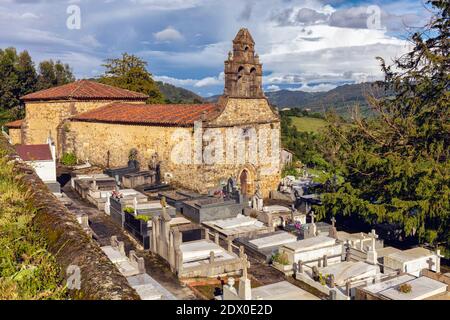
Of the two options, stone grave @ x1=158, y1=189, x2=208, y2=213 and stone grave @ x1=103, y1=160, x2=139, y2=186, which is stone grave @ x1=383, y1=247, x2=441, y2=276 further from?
stone grave @ x1=103, y1=160, x2=139, y2=186

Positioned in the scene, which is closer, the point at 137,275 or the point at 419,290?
the point at 419,290

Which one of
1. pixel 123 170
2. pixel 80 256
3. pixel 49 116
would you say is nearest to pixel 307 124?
pixel 49 116

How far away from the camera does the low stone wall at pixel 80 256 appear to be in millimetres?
3391

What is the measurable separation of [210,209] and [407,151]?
8761mm

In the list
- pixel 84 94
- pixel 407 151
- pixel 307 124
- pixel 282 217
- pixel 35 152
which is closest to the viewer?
pixel 407 151

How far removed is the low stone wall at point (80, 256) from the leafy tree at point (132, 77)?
1677 inches

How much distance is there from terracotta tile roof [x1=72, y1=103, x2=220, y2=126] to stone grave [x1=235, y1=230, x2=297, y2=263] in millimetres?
9129

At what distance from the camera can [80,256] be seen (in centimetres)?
411

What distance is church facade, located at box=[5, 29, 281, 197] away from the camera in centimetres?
2322

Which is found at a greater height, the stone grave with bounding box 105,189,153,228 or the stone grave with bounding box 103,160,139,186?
the stone grave with bounding box 103,160,139,186

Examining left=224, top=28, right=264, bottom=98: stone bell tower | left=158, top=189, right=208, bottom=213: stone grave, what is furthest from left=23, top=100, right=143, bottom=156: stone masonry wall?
left=158, top=189, right=208, bottom=213: stone grave

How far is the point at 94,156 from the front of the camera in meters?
30.5

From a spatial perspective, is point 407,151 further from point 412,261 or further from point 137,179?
point 137,179
